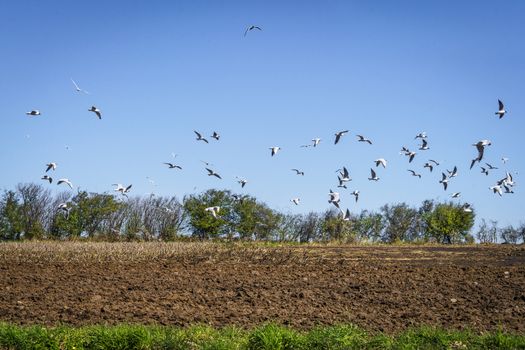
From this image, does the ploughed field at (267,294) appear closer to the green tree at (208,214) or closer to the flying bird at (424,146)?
the flying bird at (424,146)

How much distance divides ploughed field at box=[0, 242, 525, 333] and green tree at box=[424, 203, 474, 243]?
2475 cm

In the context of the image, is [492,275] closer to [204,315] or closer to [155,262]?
[204,315]

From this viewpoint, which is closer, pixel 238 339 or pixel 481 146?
pixel 238 339

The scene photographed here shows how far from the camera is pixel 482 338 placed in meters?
8.63

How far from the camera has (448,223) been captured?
44.5 meters

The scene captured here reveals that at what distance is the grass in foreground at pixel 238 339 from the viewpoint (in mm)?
8469

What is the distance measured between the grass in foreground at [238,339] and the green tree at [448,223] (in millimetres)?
36675

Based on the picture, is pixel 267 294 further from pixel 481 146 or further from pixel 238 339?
pixel 481 146

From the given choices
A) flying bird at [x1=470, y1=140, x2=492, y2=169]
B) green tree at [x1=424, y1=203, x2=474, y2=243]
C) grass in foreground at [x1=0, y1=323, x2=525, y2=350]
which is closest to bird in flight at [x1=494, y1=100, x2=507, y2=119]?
flying bird at [x1=470, y1=140, x2=492, y2=169]


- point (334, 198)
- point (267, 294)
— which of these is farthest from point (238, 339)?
point (334, 198)

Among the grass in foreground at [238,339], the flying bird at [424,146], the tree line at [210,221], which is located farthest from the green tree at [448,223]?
the grass in foreground at [238,339]

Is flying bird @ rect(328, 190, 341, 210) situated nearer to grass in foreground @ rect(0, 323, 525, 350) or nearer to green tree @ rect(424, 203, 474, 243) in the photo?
grass in foreground @ rect(0, 323, 525, 350)

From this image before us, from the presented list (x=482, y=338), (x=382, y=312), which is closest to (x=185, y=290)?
(x=382, y=312)

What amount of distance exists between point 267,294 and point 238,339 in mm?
3922
